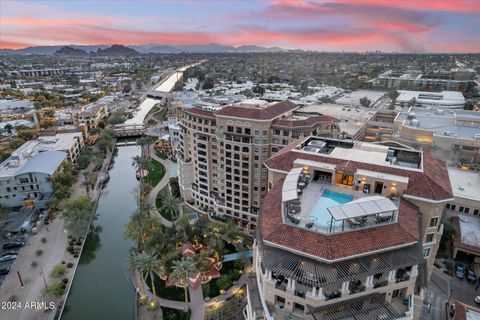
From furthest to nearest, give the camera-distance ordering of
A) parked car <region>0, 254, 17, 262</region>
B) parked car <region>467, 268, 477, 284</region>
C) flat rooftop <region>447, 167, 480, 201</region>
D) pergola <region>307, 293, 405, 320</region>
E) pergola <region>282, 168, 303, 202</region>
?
flat rooftop <region>447, 167, 480, 201</region>
parked car <region>0, 254, 17, 262</region>
parked car <region>467, 268, 477, 284</region>
pergola <region>282, 168, 303, 202</region>
pergola <region>307, 293, 405, 320</region>

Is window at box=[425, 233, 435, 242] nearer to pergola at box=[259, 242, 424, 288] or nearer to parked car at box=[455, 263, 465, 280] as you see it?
pergola at box=[259, 242, 424, 288]

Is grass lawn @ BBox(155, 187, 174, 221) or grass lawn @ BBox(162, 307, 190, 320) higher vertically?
grass lawn @ BBox(155, 187, 174, 221)

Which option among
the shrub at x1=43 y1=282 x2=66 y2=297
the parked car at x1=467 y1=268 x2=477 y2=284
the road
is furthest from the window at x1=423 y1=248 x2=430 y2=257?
the shrub at x1=43 y1=282 x2=66 y2=297

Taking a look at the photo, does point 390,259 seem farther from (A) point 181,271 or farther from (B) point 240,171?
(B) point 240,171

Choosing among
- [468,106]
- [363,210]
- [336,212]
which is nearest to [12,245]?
[336,212]

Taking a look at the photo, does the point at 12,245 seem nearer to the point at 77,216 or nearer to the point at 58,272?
the point at 77,216

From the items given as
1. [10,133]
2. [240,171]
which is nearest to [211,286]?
[240,171]

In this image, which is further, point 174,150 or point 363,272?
point 174,150

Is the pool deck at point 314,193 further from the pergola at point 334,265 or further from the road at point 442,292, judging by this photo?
the road at point 442,292

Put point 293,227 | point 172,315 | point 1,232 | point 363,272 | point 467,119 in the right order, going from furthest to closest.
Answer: point 467,119, point 1,232, point 172,315, point 293,227, point 363,272
